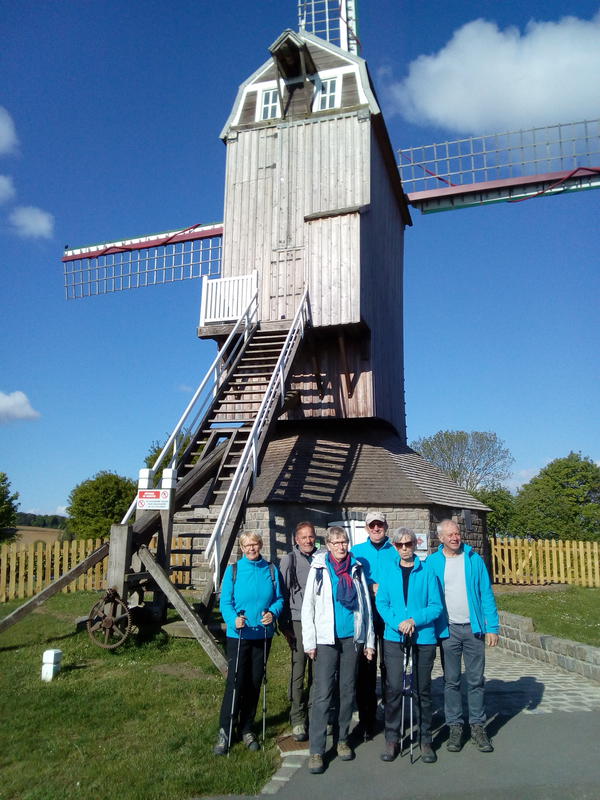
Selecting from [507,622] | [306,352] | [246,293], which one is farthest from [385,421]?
[507,622]

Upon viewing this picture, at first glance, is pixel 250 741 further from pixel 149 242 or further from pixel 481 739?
pixel 149 242

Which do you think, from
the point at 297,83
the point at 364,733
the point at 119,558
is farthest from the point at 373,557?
the point at 297,83

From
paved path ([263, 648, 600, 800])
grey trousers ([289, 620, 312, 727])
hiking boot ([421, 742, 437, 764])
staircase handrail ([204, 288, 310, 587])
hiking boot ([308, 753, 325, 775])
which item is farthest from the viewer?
staircase handrail ([204, 288, 310, 587])

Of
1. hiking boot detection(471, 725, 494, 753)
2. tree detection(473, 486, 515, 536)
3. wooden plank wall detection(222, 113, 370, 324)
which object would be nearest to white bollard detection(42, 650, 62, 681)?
hiking boot detection(471, 725, 494, 753)

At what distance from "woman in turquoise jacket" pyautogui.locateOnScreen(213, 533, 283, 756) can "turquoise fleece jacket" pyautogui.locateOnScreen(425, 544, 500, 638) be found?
4.72 ft

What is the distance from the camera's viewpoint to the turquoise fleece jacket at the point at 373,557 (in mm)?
5586

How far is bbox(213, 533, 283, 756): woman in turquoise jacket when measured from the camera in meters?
5.21

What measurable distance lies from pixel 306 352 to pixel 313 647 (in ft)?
38.3

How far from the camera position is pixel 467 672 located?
213 inches

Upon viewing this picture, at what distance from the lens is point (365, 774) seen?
15.3 ft

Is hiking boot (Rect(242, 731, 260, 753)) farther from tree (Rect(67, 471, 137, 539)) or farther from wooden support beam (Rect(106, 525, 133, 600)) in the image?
tree (Rect(67, 471, 137, 539))

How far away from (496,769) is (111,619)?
5.29 m

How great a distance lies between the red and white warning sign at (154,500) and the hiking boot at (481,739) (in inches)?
212

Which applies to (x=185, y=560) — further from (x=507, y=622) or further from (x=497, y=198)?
(x=497, y=198)
